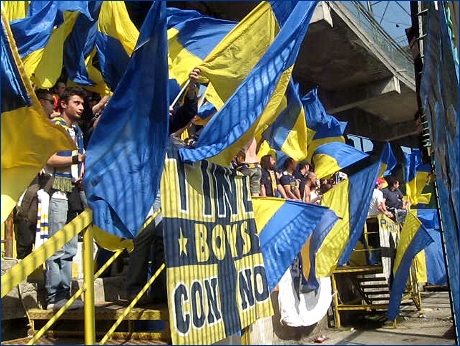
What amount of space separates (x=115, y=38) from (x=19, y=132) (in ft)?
9.07

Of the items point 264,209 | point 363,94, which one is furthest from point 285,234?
point 363,94

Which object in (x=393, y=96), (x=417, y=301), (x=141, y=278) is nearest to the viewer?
(x=141, y=278)

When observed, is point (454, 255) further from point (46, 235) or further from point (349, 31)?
point (349, 31)

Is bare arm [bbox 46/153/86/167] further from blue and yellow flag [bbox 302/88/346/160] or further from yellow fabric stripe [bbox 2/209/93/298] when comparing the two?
blue and yellow flag [bbox 302/88/346/160]

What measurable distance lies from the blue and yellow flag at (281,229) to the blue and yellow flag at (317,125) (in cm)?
396

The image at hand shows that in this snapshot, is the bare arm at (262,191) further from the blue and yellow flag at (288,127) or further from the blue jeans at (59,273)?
the blue jeans at (59,273)

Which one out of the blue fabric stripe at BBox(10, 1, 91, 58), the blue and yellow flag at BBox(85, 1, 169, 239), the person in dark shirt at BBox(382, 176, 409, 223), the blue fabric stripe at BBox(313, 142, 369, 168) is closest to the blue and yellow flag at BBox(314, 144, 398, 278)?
the blue fabric stripe at BBox(313, 142, 369, 168)

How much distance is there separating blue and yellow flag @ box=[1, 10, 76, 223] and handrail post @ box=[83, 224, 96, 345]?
1.64 ft

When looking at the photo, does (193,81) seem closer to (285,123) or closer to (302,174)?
(285,123)

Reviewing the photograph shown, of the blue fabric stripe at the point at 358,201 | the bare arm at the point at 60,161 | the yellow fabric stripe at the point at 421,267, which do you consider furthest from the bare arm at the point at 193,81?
the yellow fabric stripe at the point at 421,267

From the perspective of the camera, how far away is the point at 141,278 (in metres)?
4.32

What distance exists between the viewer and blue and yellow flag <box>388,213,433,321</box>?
773 cm

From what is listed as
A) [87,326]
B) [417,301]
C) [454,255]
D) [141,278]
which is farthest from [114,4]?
[417,301]

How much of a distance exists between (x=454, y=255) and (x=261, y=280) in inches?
82.8
